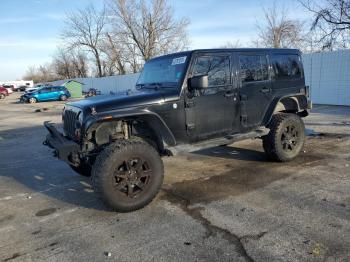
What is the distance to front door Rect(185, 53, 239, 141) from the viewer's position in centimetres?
547

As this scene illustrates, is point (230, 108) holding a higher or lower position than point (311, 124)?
higher

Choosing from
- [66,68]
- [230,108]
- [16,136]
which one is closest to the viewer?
[230,108]

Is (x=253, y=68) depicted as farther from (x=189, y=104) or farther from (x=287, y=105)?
(x=189, y=104)

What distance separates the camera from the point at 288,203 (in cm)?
477

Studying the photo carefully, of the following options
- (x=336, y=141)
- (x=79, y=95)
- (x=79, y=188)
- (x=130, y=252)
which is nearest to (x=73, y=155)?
(x=79, y=188)

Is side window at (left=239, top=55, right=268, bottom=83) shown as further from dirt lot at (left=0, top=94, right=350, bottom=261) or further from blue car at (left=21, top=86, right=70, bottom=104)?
blue car at (left=21, top=86, right=70, bottom=104)

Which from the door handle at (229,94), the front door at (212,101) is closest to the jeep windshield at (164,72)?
the front door at (212,101)

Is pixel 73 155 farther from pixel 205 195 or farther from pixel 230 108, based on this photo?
pixel 230 108

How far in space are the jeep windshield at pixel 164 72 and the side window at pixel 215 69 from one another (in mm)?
233

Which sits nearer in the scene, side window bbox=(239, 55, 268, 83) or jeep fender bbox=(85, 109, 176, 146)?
jeep fender bbox=(85, 109, 176, 146)

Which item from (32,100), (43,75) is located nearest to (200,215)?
(32,100)

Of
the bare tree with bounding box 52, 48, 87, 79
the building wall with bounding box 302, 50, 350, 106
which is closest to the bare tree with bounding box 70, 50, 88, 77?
the bare tree with bounding box 52, 48, 87, 79

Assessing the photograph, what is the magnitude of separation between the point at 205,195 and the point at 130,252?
180 cm

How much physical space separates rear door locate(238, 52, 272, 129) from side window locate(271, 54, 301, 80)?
25 cm
